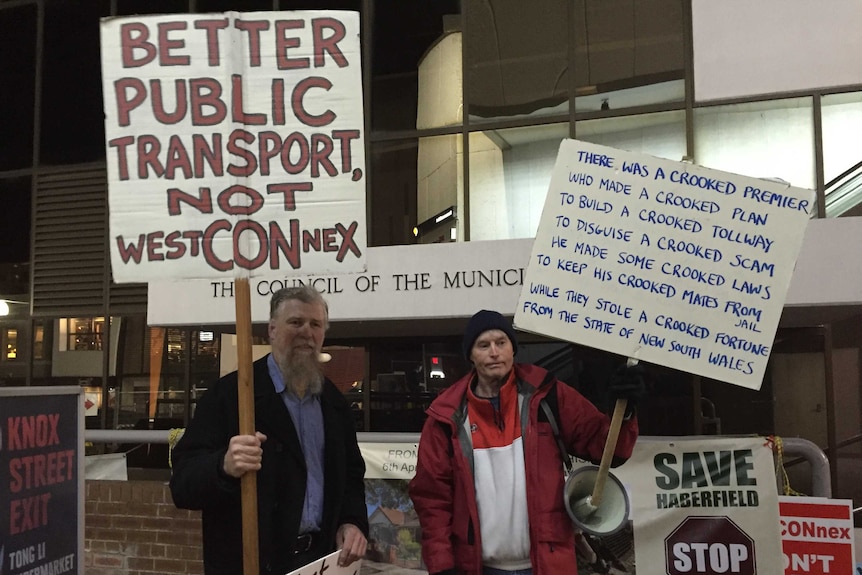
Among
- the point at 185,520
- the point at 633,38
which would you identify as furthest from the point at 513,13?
the point at 185,520

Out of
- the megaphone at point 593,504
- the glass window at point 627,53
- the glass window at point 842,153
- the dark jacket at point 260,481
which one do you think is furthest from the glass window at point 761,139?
the dark jacket at point 260,481

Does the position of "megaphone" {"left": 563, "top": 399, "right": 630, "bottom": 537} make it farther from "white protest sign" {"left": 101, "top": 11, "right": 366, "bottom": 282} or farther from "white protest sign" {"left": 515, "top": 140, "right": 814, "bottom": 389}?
"white protest sign" {"left": 101, "top": 11, "right": 366, "bottom": 282}

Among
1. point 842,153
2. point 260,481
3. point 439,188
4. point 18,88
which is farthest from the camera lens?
point 18,88

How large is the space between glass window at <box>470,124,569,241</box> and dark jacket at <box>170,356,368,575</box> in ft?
17.8

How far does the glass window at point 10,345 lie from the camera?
9.80 m

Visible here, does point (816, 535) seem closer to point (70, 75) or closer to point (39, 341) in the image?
point (39, 341)

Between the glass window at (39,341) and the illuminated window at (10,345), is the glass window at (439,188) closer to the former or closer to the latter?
the glass window at (39,341)

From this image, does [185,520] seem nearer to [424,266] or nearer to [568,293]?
[424,266]

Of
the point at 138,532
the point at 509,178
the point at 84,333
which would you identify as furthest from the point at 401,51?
the point at 138,532

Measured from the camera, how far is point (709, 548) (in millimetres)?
4516

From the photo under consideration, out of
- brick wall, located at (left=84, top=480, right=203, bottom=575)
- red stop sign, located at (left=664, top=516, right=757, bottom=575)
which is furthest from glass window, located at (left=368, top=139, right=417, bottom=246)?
red stop sign, located at (left=664, top=516, right=757, bottom=575)

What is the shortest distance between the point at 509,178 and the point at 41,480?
615cm

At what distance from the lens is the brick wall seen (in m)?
6.53

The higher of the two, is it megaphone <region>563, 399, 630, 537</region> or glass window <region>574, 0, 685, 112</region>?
glass window <region>574, 0, 685, 112</region>
